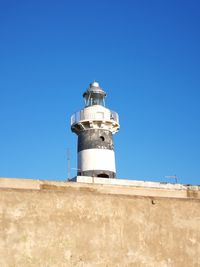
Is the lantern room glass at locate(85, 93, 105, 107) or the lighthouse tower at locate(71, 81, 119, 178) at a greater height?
the lantern room glass at locate(85, 93, 105, 107)

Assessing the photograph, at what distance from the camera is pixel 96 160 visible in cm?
1662

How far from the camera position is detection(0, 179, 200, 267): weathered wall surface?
254 inches

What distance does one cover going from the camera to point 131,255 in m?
7.34

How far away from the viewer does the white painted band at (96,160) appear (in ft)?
54.4

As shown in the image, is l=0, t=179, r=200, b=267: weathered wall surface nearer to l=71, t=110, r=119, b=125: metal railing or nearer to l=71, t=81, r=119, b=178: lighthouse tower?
l=71, t=81, r=119, b=178: lighthouse tower

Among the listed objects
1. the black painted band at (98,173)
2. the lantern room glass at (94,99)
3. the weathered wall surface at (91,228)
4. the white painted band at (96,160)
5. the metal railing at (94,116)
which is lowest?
the weathered wall surface at (91,228)

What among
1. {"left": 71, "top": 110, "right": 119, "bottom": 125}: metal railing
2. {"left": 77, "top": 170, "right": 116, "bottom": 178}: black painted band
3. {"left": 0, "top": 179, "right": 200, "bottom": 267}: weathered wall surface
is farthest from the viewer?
{"left": 71, "top": 110, "right": 119, "bottom": 125}: metal railing

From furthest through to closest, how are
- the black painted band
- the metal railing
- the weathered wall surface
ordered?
the metal railing
the black painted band
the weathered wall surface

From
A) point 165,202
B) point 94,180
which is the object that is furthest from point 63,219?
point 94,180

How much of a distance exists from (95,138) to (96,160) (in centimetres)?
114

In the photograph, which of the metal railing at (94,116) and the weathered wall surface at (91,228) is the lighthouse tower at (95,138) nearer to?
the metal railing at (94,116)

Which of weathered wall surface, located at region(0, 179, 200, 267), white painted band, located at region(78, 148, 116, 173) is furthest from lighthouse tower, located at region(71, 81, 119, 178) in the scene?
weathered wall surface, located at region(0, 179, 200, 267)

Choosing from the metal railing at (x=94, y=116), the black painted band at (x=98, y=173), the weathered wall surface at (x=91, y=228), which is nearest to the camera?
the weathered wall surface at (x=91, y=228)

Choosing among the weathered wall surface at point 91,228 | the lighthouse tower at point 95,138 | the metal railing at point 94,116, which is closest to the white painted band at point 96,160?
the lighthouse tower at point 95,138
